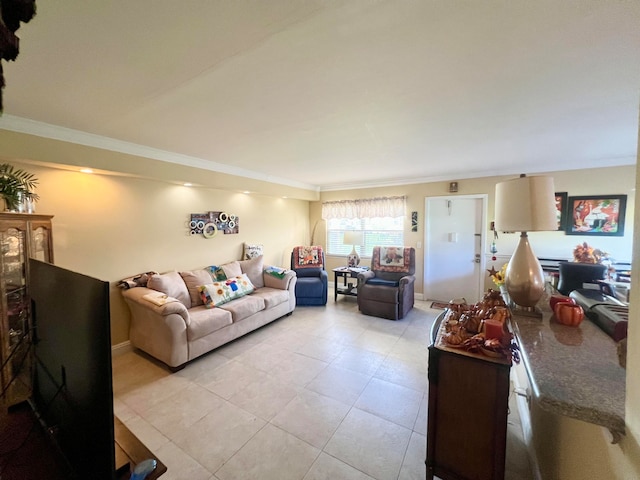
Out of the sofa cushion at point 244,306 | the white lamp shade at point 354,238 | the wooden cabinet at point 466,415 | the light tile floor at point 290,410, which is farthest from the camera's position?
the white lamp shade at point 354,238

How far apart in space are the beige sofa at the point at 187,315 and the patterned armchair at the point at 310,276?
59 cm

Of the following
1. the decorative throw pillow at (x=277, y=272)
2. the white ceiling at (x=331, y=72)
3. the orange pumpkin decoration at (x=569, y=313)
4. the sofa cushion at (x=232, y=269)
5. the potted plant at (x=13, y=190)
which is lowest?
the decorative throw pillow at (x=277, y=272)

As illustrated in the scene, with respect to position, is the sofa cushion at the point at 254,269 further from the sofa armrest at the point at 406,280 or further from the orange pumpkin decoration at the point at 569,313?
the orange pumpkin decoration at the point at 569,313

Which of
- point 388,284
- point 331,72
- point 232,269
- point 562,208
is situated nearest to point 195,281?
point 232,269

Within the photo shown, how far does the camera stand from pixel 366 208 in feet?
17.4

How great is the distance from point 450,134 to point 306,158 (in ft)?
5.46

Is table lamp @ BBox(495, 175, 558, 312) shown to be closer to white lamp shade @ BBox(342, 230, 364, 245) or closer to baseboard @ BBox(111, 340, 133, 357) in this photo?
white lamp shade @ BBox(342, 230, 364, 245)

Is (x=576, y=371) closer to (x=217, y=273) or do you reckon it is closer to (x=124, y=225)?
(x=217, y=273)

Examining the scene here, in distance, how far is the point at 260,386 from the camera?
2334 millimetres

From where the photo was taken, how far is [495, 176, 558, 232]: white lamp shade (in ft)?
4.55


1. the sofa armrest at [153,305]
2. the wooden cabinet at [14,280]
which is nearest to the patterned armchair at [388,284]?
the sofa armrest at [153,305]

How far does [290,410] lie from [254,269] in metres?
2.47

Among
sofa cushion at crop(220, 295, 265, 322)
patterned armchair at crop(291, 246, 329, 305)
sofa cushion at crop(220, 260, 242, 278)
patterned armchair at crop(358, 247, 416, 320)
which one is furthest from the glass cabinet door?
patterned armchair at crop(358, 247, 416, 320)

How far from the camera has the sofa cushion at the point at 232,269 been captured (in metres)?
3.84
